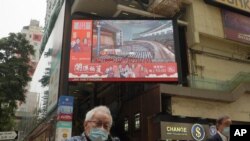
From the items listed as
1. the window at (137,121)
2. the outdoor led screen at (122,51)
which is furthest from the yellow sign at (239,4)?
the window at (137,121)

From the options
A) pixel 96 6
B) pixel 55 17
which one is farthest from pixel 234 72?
pixel 55 17

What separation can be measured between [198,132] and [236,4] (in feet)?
39.5

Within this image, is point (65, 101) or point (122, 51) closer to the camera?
point (65, 101)

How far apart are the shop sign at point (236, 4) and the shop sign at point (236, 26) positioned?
57 cm

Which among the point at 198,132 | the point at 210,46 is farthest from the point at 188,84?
the point at 210,46

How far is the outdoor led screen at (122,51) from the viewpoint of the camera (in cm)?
2080

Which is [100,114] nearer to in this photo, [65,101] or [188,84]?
[65,101]

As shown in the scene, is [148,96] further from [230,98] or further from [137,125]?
[230,98]

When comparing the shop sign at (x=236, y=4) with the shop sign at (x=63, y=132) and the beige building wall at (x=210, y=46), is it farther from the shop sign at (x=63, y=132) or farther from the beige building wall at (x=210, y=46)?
the shop sign at (x=63, y=132)

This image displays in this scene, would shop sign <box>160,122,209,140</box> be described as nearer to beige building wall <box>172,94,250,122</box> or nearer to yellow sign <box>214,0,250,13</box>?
beige building wall <box>172,94,250,122</box>

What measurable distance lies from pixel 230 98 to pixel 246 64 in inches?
258

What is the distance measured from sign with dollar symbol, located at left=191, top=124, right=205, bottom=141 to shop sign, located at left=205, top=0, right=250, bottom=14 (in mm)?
10170

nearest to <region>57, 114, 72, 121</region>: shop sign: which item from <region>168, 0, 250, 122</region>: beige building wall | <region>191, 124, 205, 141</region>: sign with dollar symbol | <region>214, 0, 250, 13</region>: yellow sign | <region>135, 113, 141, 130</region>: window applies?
<region>135, 113, 141, 130</region>: window

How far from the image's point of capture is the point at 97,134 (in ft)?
11.3
